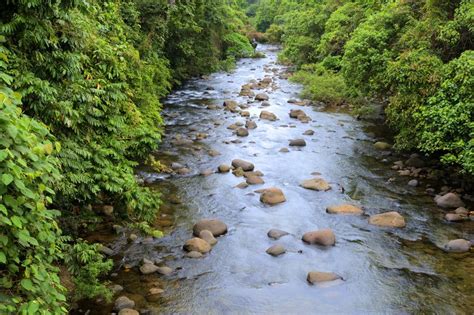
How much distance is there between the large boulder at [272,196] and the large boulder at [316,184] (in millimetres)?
910

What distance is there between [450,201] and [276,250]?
4204 millimetres

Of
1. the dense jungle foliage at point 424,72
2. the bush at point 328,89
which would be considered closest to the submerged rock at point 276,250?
the dense jungle foliage at point 424,72

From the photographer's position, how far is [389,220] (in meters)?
A: 8.48

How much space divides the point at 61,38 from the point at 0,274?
3.21 meters

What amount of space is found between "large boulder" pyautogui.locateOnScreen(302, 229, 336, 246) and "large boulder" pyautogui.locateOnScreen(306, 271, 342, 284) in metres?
0.98

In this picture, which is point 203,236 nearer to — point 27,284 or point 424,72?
point 27,284

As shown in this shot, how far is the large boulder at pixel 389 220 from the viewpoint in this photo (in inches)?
331

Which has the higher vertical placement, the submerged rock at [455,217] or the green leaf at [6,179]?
the green leaf at [6,179]

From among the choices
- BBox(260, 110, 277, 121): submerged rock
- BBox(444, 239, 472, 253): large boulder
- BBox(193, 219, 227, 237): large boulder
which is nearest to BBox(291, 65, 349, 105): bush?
BBox(260, 110, 277, 121): submerged rock

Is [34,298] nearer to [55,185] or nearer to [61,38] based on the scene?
[55,185]

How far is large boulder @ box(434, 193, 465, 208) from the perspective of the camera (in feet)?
29.9

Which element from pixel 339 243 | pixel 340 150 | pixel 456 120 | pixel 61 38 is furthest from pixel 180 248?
pixel 340 150

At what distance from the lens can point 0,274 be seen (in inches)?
137

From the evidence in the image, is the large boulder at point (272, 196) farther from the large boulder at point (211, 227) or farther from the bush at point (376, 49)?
the bush at point (376, 49)
